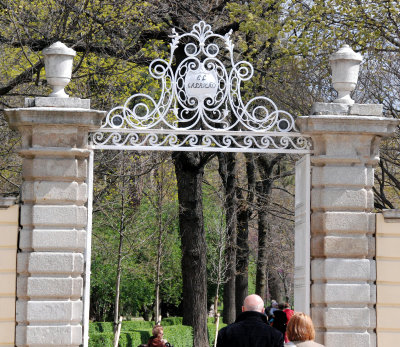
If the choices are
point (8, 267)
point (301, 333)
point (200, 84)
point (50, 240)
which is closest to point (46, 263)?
point (50, 240)

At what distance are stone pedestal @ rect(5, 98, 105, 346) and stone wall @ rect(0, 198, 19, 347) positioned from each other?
0.23ft

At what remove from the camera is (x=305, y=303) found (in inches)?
427

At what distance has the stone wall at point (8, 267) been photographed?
34.4 feet

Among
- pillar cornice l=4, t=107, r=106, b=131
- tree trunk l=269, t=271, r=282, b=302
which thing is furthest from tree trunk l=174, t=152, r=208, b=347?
tree trunk l=269, t=271, r=282, b=302

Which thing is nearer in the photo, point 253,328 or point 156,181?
point 253,328

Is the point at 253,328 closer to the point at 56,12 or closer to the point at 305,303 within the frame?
the point at 305,303

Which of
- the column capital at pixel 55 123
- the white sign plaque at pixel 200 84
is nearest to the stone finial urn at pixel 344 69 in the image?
the white sign plaque at pixel 200 84

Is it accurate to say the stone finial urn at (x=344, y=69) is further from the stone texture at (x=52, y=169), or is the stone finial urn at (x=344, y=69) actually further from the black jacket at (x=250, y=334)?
the black jacket at (x=250, y=334)

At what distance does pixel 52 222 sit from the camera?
10.6 m

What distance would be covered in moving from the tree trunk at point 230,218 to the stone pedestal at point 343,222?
42.5 ft

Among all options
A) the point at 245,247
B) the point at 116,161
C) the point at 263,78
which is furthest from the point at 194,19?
the point at 245,247

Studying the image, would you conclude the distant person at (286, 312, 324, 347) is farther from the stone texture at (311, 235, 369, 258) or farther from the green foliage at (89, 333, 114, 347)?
the green foliage at (89, 333, 114, 347)

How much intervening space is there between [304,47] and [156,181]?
10.3 meters

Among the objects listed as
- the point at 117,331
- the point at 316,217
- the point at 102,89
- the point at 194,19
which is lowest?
the point at 117,331
